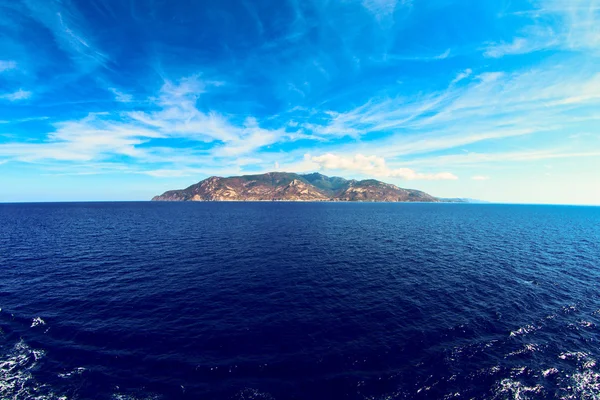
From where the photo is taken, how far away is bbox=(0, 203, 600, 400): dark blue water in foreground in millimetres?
26953

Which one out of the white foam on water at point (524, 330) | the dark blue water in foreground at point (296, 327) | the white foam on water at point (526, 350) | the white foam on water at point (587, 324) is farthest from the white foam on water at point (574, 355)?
the white foam on water at point (587, 324)

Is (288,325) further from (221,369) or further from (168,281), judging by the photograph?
(168,281)

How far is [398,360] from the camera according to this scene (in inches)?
1202

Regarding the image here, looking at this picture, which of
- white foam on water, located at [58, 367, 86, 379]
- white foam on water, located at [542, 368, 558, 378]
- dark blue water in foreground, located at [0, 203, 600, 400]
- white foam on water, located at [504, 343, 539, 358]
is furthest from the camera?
white foam on water, located at [504, 343, 539, 358]

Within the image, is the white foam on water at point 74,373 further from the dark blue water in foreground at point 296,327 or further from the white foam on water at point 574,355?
the white foam on water at point 574,355

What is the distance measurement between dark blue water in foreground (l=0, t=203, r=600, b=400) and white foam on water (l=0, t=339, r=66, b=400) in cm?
19

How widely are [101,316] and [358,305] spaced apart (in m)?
42.9

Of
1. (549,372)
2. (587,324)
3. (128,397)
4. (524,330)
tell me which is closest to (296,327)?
(128,397)

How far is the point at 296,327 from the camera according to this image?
3731 centimetres

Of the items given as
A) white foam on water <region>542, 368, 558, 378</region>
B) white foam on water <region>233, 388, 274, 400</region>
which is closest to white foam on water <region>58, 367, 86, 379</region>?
white foam on water <region>233, 388, 274, 400</region>

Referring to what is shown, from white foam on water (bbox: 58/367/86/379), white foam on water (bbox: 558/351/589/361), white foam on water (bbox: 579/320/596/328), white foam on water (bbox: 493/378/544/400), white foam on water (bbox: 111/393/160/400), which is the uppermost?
white foam on water (bbox: 58/367/86/379)

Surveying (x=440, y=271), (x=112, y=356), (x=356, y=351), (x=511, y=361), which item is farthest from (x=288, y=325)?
(x=440, y=271)

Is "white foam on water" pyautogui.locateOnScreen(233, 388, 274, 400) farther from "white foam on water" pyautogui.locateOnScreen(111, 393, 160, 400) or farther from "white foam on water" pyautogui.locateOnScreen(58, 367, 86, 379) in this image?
"white foam on water" pyautogui.locateOnScreen(58, 367, 86, 379)

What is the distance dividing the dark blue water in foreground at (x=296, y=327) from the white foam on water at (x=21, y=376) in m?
0.19
